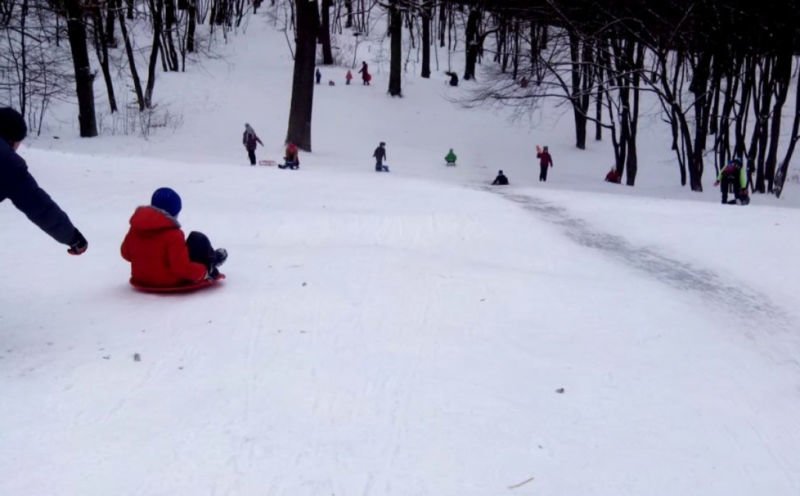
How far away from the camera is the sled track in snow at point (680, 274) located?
6.77m

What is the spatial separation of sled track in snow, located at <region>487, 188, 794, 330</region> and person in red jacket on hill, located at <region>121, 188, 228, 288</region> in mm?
5050

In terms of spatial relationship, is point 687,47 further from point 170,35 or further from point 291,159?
point 170,35

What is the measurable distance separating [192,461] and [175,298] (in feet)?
9.03

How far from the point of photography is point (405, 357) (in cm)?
471

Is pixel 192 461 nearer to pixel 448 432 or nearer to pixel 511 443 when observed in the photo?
pixel 448 432

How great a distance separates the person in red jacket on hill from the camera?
5641 millimetres

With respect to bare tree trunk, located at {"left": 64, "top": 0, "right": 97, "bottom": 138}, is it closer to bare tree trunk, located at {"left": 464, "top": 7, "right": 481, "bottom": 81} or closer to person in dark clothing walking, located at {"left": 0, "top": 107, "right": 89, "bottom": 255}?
person in dark clothing walking, located at {"left": 0, "top": 107, "right": 89, "bottom": 255}

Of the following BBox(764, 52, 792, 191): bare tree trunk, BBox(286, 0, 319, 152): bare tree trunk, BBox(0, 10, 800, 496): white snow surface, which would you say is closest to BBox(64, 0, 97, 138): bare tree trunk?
BBox(286, 0, 319, 152): bare tree trunk

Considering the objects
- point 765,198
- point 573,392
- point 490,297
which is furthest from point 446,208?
point 765,198

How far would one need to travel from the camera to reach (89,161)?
1388 centimetres

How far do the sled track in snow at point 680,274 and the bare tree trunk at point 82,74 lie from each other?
58.1ft

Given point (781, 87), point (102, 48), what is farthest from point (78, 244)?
point (102, 48)

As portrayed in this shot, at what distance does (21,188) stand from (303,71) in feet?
59.3

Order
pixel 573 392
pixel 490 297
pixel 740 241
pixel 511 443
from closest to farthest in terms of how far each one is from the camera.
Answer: pixel 511 443 → pixel 573 392 → pixel 490 297 → pixel 740 241
